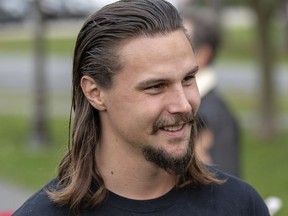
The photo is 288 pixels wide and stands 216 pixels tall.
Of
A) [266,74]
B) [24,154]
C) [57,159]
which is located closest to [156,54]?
[57,159]

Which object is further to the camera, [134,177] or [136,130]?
[134,177]

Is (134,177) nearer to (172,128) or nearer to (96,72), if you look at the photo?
(172,128)

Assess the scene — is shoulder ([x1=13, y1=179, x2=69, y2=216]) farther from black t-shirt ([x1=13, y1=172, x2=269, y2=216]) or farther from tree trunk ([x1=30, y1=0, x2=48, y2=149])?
tree trunk ([x1=30, y1=0, x2=48, y2=149])

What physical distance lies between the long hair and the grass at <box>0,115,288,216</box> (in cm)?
505

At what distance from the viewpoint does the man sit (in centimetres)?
250

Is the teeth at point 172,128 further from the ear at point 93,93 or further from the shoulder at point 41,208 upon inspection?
the shoulder at point 41,208

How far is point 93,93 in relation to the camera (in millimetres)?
2654

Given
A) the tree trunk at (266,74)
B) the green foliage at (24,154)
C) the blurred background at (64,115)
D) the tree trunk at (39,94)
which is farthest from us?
the tree trunk at (266,74)

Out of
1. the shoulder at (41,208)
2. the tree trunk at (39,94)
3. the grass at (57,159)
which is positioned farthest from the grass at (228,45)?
the shoulder at (41,208)

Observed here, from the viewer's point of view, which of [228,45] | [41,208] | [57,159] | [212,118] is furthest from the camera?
[228,45]

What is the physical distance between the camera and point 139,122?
2.51 meters

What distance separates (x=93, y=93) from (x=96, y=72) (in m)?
0.07

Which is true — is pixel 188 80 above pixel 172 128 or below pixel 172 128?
above

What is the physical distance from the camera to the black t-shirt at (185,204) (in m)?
2.59
